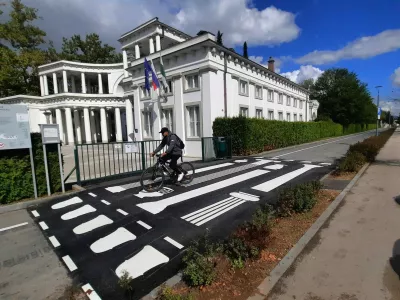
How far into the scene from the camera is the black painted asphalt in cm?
334

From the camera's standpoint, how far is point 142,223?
493 cm

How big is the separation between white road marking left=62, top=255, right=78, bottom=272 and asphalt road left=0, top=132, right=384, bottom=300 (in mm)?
16

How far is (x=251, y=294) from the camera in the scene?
2.67 m

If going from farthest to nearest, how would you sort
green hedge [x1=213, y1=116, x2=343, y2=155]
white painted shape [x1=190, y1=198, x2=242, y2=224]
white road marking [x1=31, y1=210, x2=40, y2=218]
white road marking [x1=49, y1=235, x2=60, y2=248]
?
green hedge [x1=213, y1=116, x2=343, y2=155], white road marking [x1=31, y1=210, x2=40, y2=218], white painted shape [x1=190, y1=198, x2=242, y2=224], white road marking [x1=49, y1=235, x2=60, y2=248]

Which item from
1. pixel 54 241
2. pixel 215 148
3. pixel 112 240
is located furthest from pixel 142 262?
pixel 215 148

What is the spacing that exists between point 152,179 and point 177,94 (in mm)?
10821

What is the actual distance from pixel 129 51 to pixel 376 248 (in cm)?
3130

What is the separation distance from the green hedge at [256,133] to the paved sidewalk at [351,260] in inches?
394

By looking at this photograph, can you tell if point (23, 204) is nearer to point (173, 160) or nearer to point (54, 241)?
point (54, 241)

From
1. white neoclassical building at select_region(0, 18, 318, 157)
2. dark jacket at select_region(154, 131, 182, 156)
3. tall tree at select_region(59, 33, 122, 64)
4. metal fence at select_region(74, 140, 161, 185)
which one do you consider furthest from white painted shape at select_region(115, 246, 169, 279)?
tall tree at select_region(59, 33, 122, 64)

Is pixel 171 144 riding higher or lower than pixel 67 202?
higher

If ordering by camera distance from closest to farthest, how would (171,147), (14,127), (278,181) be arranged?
(14,127), (171,147), (278,181)

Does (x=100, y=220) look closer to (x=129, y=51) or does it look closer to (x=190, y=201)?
(x=190, y=201)

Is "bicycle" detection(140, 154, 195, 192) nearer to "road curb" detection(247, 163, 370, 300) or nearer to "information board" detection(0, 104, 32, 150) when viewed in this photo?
"information board" detection(0, 104, 32, 150)
